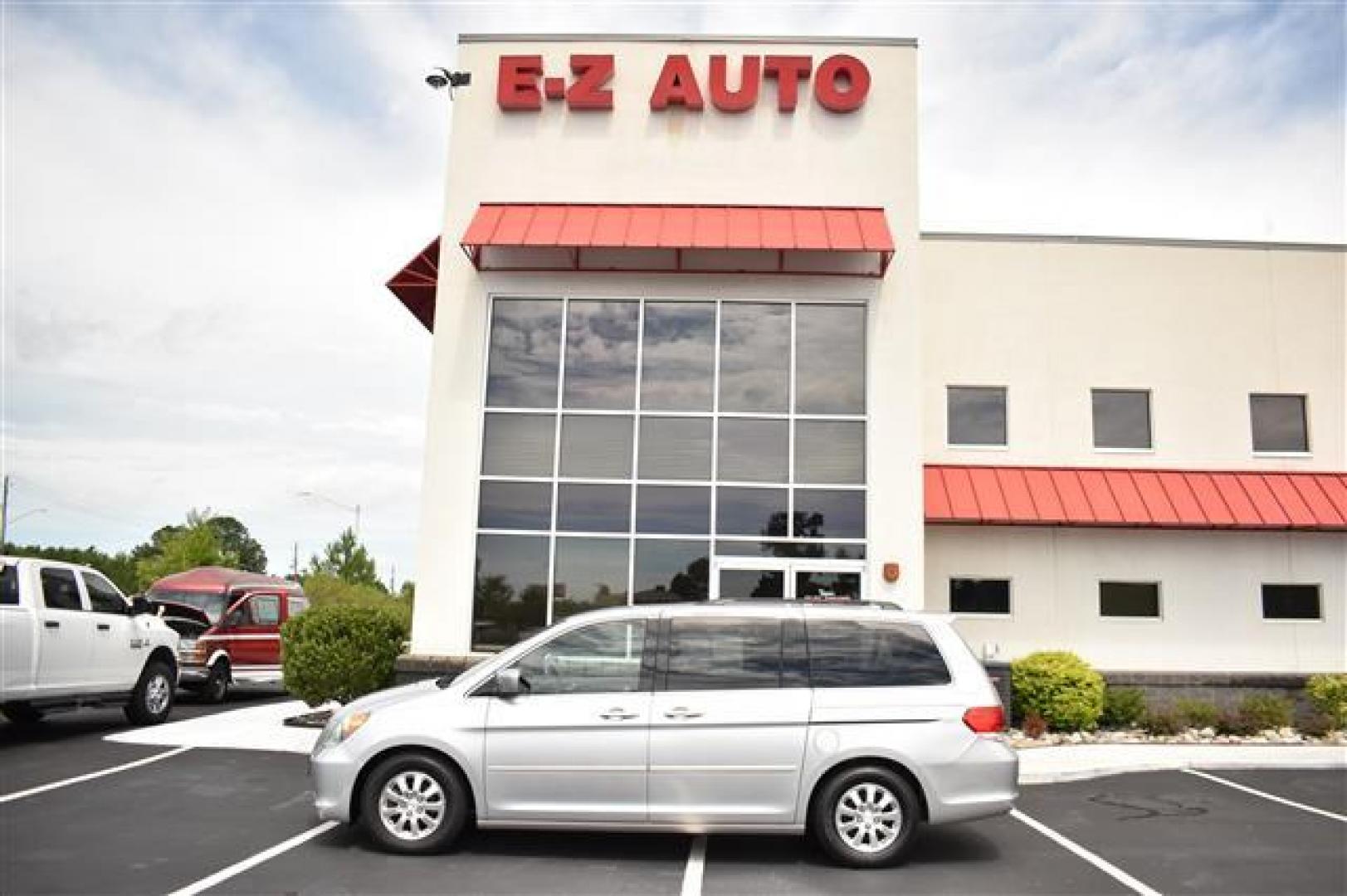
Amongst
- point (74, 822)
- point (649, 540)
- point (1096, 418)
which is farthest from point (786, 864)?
point (1096, 418)

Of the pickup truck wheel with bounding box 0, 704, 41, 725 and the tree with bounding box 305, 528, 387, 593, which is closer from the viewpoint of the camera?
the pickup truck wheel with bounding box 0, 704, 41, 725

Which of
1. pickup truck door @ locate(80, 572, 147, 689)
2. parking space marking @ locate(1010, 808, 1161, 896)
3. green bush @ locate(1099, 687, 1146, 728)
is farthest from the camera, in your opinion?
green bush @ locate(1099, 687, 1146, 728)

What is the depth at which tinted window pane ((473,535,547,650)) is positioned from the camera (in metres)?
13.2

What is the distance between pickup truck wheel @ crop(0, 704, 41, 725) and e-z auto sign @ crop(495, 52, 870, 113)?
10.1 metres

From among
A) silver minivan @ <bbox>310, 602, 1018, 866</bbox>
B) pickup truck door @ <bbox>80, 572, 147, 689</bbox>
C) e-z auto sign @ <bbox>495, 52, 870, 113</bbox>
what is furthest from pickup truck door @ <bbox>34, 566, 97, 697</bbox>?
e-z auto sign @ <bbox>495, 52, 870, 113</bbox>

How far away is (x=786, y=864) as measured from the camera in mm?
7008

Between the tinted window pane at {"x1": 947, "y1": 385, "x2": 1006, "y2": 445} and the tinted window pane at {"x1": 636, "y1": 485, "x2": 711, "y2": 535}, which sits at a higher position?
the tinted window pane at {"x1": 947, "y1": 385, "x2": 1006, "y2": 445}

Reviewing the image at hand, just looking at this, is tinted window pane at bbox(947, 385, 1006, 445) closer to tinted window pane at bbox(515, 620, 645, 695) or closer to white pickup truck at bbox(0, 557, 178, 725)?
tinted window pane at bbox(515, 620, 645, 695)

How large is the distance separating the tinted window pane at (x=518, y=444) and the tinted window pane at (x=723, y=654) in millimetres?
6648

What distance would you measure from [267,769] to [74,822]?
259cm

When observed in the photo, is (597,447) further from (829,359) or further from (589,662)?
(589,662)

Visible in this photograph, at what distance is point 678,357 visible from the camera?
14.0 meters

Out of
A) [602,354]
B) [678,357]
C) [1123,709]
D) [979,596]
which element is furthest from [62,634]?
[1123,709]

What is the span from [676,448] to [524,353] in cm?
260
